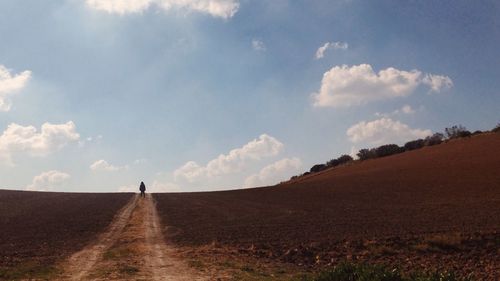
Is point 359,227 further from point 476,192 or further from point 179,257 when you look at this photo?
point 476,192

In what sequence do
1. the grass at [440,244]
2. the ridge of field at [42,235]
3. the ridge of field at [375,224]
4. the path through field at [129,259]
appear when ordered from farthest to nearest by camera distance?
the grass at [440,244] → the ridge of field at [375,224] → the ridge of field at [42,235] → the path through field at [129,259]

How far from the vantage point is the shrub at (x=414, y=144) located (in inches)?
3716

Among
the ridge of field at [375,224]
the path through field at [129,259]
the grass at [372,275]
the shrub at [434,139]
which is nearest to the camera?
the grass at [372,275]

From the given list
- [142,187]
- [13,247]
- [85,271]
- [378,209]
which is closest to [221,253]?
[85,271]

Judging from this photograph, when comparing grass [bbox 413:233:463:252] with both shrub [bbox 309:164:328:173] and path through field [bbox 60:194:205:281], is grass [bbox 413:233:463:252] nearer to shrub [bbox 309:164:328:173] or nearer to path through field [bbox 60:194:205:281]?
path through field [bbox 60:194:205:281]

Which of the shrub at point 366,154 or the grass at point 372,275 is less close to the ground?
the shrub at point 366,154

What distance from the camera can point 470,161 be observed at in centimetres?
6047

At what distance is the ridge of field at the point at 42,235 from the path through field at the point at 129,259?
2.43 ft

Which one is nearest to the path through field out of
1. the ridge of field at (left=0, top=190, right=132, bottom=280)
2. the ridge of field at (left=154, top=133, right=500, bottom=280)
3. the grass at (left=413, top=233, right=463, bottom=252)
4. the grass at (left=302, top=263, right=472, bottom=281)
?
the ridge of field at (left=0, top=190, right=132, bottom=280)

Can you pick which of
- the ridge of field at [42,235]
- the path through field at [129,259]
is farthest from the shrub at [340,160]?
the path through field at [129,259]

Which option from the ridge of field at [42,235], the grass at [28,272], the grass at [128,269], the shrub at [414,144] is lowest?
the grass at [128,269]

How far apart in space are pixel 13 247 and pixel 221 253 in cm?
858

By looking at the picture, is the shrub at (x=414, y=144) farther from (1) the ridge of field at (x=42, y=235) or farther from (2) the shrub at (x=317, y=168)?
(1) the ridge of field at (x=42, y=235)

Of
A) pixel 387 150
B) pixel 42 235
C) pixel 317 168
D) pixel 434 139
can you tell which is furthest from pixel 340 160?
pixel 42 235
